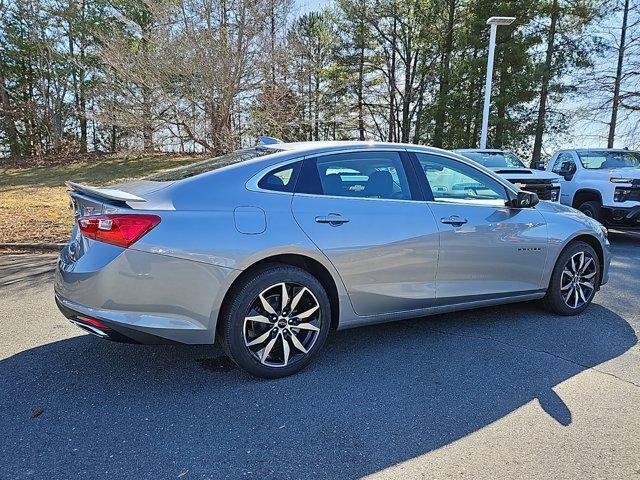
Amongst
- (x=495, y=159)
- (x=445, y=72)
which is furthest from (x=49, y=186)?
(x=445, y=72)

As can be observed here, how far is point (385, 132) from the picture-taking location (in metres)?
31.5

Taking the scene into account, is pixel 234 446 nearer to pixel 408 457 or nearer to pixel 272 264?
pixel 408 457

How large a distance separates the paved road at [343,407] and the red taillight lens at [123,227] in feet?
3.24

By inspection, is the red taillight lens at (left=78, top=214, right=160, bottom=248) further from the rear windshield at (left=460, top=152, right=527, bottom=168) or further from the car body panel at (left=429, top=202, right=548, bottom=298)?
the rear windshield at (left=460, top=152, right=527, bottom=168)

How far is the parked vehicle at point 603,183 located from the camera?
8023mm

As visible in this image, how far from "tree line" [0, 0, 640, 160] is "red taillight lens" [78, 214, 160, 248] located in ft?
45.2

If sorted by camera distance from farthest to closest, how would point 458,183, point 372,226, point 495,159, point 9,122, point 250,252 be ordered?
1. point 9,122
2. point 495,159
3. point 458,183
4. point 372,226
5. point 250,252

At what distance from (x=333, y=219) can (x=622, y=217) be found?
7012 mm

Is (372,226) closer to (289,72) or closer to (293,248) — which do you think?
(293,248)

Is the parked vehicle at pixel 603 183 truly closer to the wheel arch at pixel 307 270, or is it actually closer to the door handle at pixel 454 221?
the door handle at pixel 454 221

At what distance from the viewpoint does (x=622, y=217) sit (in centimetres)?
805

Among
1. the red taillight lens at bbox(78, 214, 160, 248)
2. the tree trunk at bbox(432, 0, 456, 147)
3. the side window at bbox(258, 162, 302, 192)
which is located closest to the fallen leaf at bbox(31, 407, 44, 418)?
the red taillight lens at bbox(78, 214, 160, 248)

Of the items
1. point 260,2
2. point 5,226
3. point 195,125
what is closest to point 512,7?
point 260,2

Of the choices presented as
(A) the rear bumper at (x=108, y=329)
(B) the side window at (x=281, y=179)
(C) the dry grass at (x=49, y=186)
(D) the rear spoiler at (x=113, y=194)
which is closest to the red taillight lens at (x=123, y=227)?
(D) the rear spoiler at (x=113, y=194)
